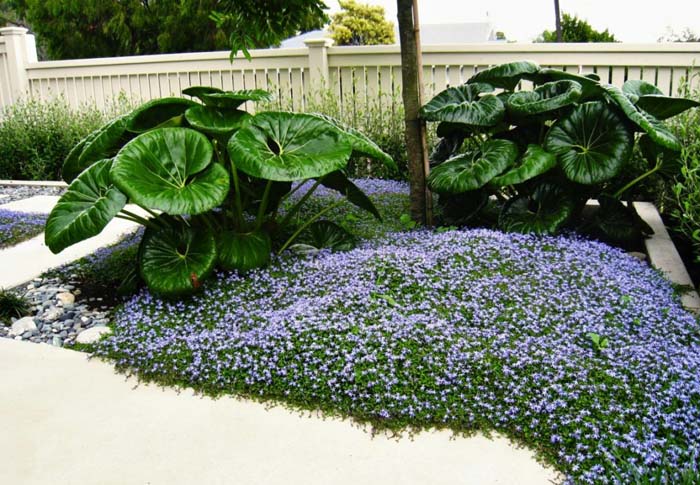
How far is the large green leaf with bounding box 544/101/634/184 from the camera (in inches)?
151

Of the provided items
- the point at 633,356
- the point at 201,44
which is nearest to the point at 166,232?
the point at 633,356

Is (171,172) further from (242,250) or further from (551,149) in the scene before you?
(551,149)

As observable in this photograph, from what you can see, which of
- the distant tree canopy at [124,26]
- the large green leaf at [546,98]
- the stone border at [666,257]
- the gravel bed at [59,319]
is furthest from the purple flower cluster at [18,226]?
the distant tree canopy at [124,26]

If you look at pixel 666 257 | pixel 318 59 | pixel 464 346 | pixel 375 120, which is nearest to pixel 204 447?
pixel 464 346

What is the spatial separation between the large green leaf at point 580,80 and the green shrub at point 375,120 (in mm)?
1612

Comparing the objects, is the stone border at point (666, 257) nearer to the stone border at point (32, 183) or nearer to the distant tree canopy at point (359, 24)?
the stone border at point (32, 183)

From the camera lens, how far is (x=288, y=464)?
219cm

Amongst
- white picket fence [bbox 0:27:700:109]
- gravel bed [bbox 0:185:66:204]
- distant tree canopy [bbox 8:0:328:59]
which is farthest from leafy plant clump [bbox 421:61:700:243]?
distant tree canopy [bbox 8:0:328:59]

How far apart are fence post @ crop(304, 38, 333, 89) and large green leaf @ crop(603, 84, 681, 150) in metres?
3.48

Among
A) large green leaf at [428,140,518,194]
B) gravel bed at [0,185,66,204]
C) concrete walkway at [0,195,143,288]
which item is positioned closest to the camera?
large green leaf at [428,140,518,194]

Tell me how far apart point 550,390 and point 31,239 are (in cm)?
397

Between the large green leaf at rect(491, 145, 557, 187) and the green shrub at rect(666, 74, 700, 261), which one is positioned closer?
the green shrub at rect(666, 74, 700, 261)

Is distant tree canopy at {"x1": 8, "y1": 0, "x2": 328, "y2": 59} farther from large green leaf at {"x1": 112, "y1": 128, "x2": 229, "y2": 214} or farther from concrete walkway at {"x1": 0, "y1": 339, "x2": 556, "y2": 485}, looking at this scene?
concrete walkway at {"x1": 0, "y1": 339, "x2": 556, "y2": 485}

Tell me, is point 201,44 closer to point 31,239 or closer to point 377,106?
point 377,106
